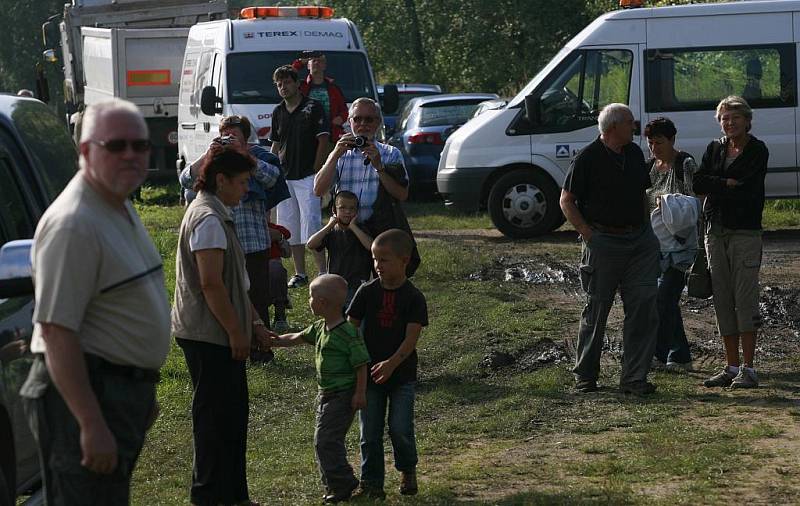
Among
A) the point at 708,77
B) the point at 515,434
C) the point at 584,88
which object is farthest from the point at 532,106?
the point at 515,434

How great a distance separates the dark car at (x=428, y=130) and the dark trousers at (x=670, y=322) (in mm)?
11083

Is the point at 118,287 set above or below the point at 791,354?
above

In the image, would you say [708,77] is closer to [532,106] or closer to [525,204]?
[532,106]

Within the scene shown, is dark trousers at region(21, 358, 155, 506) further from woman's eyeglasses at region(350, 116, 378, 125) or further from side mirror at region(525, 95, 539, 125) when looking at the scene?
side mirror at region(525, 95, 539, 125)

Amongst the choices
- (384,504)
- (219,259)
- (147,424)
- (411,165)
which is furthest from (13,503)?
(411,165)

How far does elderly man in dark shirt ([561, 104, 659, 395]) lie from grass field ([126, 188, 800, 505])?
0.87 ft

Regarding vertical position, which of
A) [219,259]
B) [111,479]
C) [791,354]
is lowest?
[791,354]

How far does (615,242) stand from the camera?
888 centimetres

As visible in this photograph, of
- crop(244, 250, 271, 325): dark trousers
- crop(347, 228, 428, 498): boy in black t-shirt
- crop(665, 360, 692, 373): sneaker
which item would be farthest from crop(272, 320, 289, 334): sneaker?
crop(347, 228, 428, 498): boy in black t-shirt

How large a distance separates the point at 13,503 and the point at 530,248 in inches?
430

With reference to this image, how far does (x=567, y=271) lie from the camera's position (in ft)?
45.1

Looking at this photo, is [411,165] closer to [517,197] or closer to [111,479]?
[517,197]

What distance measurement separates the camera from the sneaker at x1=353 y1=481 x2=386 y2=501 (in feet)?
21.4

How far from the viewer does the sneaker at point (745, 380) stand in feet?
29.7
